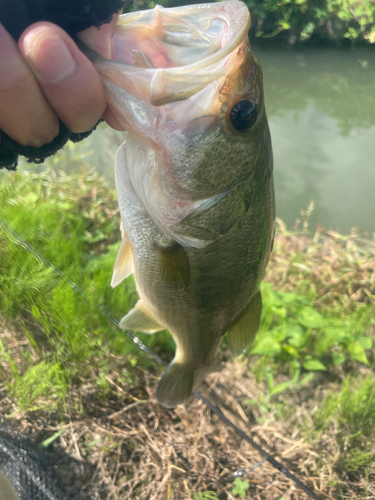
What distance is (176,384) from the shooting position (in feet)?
5.08

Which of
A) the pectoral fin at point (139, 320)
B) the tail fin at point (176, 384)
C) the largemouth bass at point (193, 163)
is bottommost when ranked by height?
the tail fin at point (176, 384)

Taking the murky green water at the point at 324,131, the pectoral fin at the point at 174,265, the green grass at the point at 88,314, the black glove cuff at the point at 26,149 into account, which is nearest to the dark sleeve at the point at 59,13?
the black glove cuff at the point at 26,149

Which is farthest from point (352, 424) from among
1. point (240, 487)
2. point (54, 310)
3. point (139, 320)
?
point (54, 310)

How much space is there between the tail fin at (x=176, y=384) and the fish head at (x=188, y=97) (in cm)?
85

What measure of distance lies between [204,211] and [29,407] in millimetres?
1663

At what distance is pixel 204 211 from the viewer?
38.5 inches

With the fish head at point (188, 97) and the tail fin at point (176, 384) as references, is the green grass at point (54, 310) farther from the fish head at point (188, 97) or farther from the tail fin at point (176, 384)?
the fish head at point (188, 97)

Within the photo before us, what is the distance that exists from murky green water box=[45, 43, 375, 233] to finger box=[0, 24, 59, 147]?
3783 millimetres

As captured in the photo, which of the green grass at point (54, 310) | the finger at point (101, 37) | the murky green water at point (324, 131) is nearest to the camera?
the finger at point (101, 37)

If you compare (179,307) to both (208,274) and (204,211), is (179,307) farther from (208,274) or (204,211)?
(204,211)

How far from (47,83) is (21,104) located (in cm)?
8

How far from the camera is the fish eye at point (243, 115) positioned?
2.77 feet

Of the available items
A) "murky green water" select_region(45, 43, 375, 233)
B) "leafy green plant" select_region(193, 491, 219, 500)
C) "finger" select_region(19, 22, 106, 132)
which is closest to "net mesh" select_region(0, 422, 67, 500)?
"leafy green plant" select_region(193, 491, 219, 500)

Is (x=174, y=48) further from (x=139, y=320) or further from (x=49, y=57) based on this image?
(x=139, y=320)
